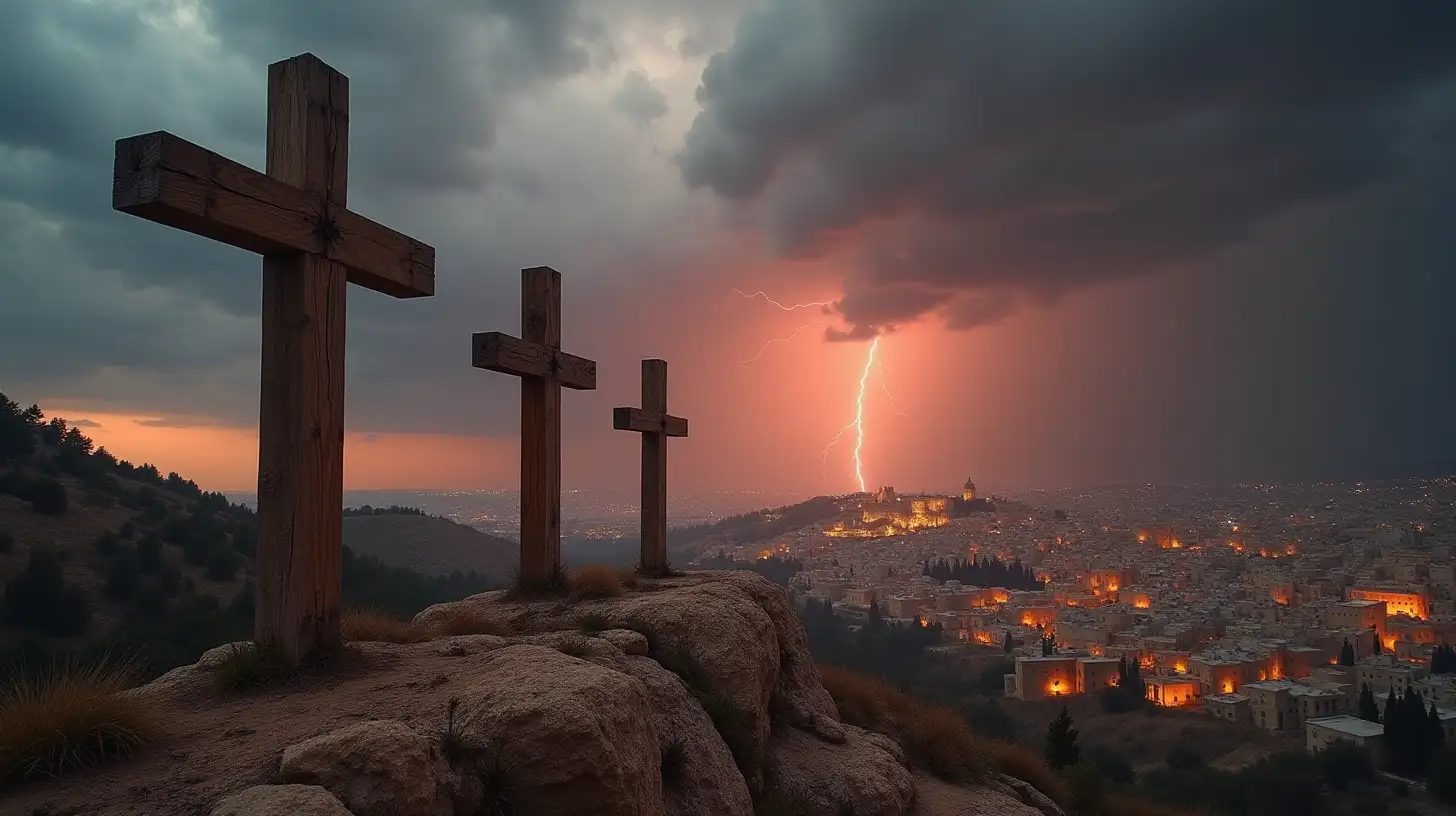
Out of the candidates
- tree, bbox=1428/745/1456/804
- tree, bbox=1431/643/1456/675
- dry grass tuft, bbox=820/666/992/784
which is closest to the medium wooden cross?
dry grass tuft, bbox=820/666/992/784

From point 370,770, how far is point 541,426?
545cm

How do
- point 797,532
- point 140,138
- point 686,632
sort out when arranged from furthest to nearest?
point 797,532 < point 686,632 < point 140,138

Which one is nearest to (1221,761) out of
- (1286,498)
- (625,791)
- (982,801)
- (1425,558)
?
(982,801)

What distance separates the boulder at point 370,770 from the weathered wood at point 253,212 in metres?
2.62

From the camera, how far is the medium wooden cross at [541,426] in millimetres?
→ 7969

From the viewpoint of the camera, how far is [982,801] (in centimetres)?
774

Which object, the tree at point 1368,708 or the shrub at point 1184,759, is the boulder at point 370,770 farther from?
the tree at point 1368,708

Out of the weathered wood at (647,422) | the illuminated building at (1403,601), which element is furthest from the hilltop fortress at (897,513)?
the weathered wood at (647,422)

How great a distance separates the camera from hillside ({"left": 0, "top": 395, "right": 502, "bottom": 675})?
25.4 m

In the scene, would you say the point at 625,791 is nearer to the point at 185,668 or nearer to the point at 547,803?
the point at 547,803

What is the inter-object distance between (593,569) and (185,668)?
385cm

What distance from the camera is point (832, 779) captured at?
6.25 m

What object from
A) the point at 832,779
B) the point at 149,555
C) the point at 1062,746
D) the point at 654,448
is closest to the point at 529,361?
the point at 654,448

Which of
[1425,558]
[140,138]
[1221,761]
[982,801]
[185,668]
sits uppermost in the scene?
[140,138]
